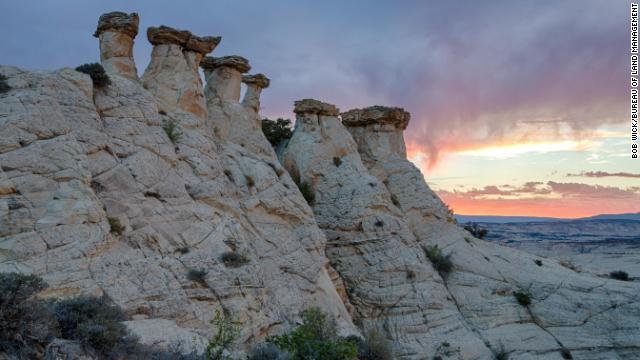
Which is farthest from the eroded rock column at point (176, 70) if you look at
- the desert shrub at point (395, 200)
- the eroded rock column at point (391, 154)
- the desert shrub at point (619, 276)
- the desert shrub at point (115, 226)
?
the desert shrub at point (619, 276)

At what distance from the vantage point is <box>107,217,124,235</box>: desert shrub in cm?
1307

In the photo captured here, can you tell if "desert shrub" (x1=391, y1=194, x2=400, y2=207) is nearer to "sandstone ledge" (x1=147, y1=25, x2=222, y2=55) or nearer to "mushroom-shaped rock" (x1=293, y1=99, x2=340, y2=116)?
"mushroom-shaped rock" (x1=293, y1=99, x2=340, y2=116)

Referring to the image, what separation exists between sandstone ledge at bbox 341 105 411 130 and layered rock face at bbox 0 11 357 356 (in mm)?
10823

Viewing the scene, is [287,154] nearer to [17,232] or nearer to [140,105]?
[140,105]

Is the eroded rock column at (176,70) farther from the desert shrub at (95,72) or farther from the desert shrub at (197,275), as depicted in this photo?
the desert shrub at (197,275)

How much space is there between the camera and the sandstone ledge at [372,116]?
98.3ft

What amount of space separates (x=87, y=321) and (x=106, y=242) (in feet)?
15.1

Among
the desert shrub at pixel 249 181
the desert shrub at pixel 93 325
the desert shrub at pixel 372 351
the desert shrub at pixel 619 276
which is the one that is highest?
the desert shrub at pixel 249 181

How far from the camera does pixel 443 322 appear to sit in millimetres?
21188

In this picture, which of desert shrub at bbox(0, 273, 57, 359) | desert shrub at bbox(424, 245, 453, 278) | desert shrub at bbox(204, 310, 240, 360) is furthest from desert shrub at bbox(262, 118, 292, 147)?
desert shrub at bbox(0, 273, 57, 359)

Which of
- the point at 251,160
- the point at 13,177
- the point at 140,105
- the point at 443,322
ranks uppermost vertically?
the point at 140,105

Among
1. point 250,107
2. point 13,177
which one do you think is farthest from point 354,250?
point 13,177

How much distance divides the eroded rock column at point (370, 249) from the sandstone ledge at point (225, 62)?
422cm

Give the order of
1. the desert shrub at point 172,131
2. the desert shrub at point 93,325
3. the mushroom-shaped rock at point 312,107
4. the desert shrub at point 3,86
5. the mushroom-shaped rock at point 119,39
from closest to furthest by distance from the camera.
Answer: the desert shrub at point 93,325 < the desert shrub at point 3,86 < the desert shrub at point 172,131 < the mushroom-shaped rock at point 119,39 < the mushroom-shaped rock at point 312,107
